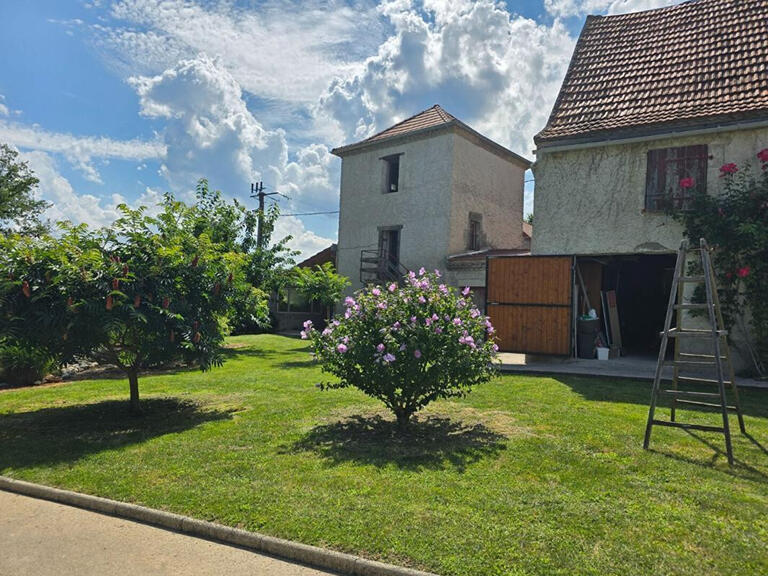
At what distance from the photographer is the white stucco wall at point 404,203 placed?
21828mm

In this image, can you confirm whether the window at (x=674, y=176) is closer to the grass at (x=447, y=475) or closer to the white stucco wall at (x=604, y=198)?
the white stucco wall at (x=604, y=198)

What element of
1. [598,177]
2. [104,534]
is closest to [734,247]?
[598,177]

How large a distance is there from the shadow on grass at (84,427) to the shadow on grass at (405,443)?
206 cm

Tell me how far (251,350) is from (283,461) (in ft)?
44.4

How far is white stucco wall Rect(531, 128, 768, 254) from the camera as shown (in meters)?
11.0

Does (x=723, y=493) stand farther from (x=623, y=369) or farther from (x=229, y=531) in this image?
(x=623, y=369)

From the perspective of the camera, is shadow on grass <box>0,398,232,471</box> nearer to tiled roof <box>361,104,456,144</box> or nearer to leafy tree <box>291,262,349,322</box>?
leafy tree <box>291,262,349,322</box>

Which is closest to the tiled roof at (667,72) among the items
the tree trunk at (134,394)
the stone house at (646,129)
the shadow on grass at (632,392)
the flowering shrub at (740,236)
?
the stone house at (646,129)

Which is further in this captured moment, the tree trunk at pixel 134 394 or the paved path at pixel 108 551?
the tree trunk at pixel 134 394

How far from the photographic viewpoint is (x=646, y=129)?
11188 millimetres

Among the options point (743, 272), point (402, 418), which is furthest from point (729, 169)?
point (402, 418)

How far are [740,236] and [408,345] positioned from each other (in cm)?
802

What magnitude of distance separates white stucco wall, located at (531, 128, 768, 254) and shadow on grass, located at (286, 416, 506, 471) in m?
7.21

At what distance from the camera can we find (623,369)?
10938 mm
